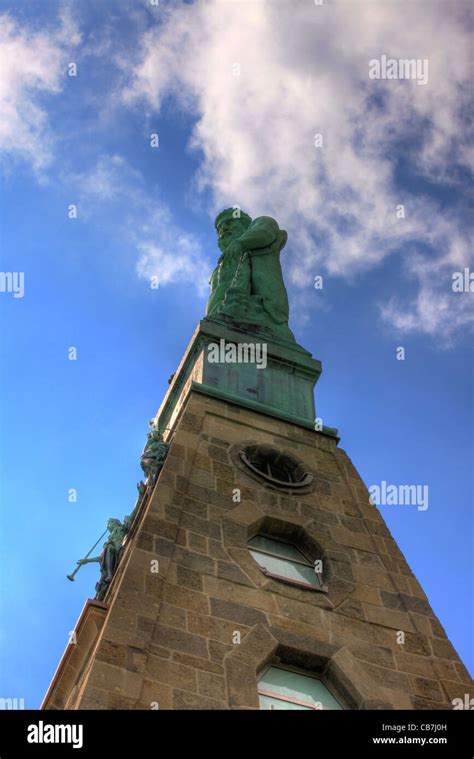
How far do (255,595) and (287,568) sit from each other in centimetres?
170

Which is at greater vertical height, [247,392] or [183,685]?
[247,392]

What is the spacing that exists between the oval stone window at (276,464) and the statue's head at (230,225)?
11601 millimetres

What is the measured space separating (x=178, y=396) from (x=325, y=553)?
7.47 meters

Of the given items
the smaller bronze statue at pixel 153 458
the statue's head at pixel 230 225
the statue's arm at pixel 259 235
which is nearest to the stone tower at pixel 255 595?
the smaller bronze statue at pixel 153 458

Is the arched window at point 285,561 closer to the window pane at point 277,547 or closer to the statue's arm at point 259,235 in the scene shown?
the window pane at point 277,547

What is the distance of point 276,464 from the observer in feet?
70.4

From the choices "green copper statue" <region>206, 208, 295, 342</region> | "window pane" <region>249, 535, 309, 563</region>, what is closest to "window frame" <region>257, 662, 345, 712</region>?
"window pane" <region>249, 535, 309, 563</region>

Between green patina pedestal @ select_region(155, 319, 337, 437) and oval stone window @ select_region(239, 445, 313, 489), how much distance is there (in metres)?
1.58

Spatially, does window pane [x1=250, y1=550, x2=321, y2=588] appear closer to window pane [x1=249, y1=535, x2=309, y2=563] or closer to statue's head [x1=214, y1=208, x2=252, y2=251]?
window pane [x1=249, y1=535, x2=309, y2=563]
